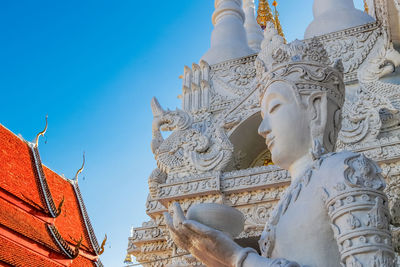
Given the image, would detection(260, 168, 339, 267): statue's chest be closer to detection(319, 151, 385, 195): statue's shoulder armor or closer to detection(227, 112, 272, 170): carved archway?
detection(319, 151, 385, 195): statue's shoulder armor

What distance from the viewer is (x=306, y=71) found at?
219 cm

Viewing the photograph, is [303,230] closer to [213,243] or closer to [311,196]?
[311,196]

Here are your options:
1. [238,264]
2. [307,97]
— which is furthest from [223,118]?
[238,264]

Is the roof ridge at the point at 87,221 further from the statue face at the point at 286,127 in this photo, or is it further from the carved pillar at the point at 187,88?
the statue face at the point at 286,127


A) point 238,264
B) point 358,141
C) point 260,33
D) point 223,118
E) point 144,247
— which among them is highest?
point 260,33

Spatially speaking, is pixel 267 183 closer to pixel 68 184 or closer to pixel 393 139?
pixel 393 139

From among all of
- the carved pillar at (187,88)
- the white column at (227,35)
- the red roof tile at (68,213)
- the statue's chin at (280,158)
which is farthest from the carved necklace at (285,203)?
the red roof tile at (68,213)

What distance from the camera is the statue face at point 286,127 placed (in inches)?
78.8

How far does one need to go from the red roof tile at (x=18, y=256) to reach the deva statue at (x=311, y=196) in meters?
6.59

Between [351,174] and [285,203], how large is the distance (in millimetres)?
344

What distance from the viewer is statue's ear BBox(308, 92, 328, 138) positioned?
6.71 ft

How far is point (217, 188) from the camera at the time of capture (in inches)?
182

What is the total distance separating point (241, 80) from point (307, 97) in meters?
3.71

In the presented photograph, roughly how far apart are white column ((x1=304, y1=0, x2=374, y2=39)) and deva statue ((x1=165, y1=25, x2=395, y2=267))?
3589mm
